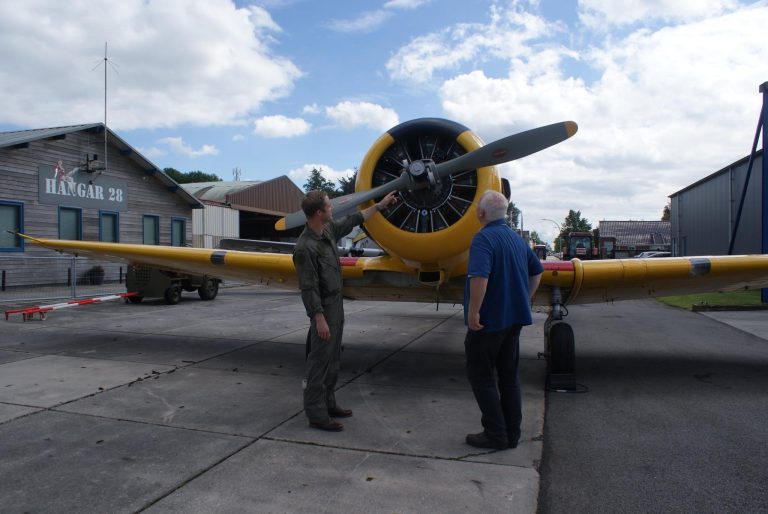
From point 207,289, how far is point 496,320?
42.2 ft

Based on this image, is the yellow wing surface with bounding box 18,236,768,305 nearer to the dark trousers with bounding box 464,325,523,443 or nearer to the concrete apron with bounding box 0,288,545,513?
the concrete apron with bounding box 0,288,545,513

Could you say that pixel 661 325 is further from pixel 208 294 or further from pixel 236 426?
pixel 208 294

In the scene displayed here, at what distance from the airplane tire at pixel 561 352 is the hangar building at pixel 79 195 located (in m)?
Answer: 13.8

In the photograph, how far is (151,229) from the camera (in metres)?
21.3

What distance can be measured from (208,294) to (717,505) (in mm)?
14008

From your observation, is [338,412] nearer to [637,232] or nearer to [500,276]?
[500,276]

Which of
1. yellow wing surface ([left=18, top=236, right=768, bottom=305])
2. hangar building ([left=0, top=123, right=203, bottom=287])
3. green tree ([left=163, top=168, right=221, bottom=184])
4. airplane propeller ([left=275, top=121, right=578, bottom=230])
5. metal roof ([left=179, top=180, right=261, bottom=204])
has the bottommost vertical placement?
yellow wing surface ([left=18, top=236, right=768, bottom=305])

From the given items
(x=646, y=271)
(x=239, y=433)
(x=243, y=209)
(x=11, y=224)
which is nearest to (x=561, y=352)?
(x=646, y=271)

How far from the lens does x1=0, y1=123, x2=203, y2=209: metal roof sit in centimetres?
1606

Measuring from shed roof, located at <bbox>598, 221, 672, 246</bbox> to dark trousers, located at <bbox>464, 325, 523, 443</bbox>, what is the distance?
66.1m

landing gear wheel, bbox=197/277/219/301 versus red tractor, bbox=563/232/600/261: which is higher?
red tractor, bbox=563/232/600/261

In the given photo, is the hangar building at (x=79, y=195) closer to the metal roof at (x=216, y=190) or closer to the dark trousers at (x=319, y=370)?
the metal roof at (x=216, y=190)

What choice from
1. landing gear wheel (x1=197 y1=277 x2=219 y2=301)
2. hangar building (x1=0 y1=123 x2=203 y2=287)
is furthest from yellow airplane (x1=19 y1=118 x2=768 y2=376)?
Result: hangar building (x1=0 y1=123 x2=203 y2=287)

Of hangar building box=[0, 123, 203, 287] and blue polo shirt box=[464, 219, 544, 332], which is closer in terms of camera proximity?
blue polo shirt box=[464, 219, 544, 332]
